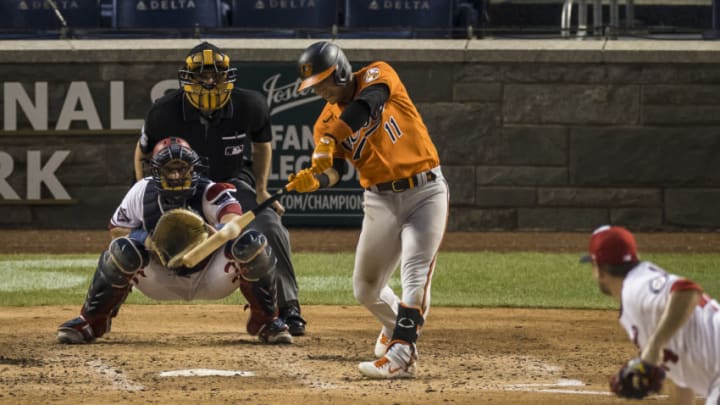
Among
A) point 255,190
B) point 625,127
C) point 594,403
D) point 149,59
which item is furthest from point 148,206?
point 625,127

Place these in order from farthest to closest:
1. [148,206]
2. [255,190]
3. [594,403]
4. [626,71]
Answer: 1. [626,71]
2. [255,190]
3. [148,206]
4. [594,403]

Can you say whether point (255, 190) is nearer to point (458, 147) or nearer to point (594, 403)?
point (594, 403)

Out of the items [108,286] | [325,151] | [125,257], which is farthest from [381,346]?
[108,286]

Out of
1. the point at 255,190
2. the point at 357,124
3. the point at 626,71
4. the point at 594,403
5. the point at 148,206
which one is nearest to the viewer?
the point at 594,403

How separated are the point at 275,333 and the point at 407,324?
1343 mm

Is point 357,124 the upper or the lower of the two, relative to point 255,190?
upper

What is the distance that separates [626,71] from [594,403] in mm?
9119

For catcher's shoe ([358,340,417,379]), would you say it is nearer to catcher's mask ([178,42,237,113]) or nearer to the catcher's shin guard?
the catcher's shin guard

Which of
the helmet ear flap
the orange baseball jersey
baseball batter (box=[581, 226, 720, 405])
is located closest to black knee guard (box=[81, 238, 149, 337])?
the orange baseball jersey

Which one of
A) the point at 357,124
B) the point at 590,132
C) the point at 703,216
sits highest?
the point at 357,124

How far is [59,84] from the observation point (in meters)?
14.5

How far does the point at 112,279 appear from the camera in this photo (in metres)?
7.21

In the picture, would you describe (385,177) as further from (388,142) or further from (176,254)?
(176,254)

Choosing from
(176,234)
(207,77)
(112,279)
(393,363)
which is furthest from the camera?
(207,77)
